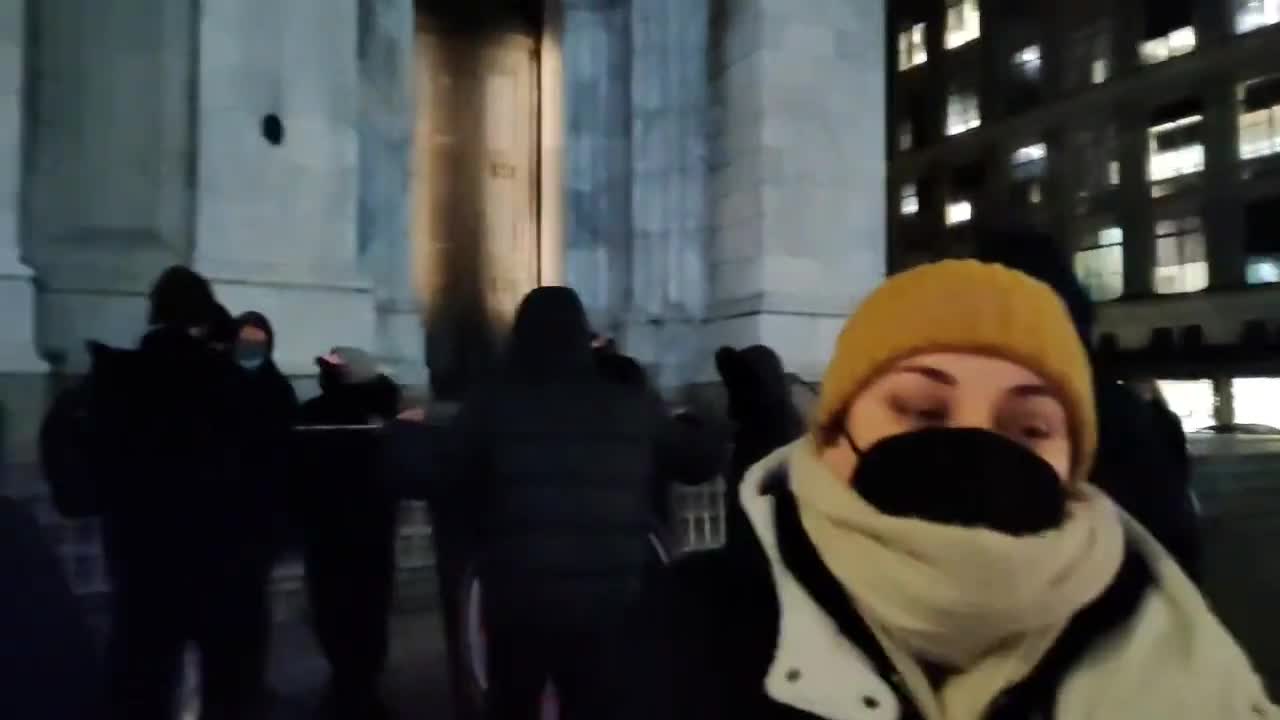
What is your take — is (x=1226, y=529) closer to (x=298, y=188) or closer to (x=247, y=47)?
(x=298, y=188)

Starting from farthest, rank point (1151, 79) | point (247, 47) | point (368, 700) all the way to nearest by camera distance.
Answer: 1. point (1151, 79)
2. point (247, 47)
3. point (368, 700)

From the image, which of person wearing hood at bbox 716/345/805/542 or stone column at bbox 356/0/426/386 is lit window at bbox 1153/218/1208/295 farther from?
person wearing hood at bbox 716/345/805/542

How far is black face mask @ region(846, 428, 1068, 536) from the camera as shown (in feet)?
4.70

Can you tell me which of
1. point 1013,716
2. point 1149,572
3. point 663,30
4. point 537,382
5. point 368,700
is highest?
point 663,30

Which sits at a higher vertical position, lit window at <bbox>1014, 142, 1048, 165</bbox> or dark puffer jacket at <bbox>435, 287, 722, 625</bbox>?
lit window at <bbox>1014, 142, 1048, 165</bbox>

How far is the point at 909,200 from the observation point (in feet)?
148

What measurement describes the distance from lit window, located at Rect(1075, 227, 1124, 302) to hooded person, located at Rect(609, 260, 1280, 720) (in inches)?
1402

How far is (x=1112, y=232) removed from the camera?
117ft

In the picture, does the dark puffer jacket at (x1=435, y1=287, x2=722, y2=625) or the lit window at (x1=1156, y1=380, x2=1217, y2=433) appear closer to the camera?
the dark puffer jacket at (x1=435, y1=287, x2=722, y2=625)

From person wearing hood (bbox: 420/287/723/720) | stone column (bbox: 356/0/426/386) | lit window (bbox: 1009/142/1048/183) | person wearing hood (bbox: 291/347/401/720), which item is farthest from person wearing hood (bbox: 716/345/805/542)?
lit window (bbox: 1009/142/1048/183)

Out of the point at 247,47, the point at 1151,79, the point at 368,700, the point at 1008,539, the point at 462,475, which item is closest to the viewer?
the point at 1008,539

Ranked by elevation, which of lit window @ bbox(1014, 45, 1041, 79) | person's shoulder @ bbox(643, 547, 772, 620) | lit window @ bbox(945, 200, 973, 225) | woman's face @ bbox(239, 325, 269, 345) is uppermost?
lit window @ bbox(1014, 45, 1041, 79)

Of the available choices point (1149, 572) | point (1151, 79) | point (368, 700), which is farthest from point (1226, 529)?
point (1151, 79)

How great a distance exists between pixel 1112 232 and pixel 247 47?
31114 mm
